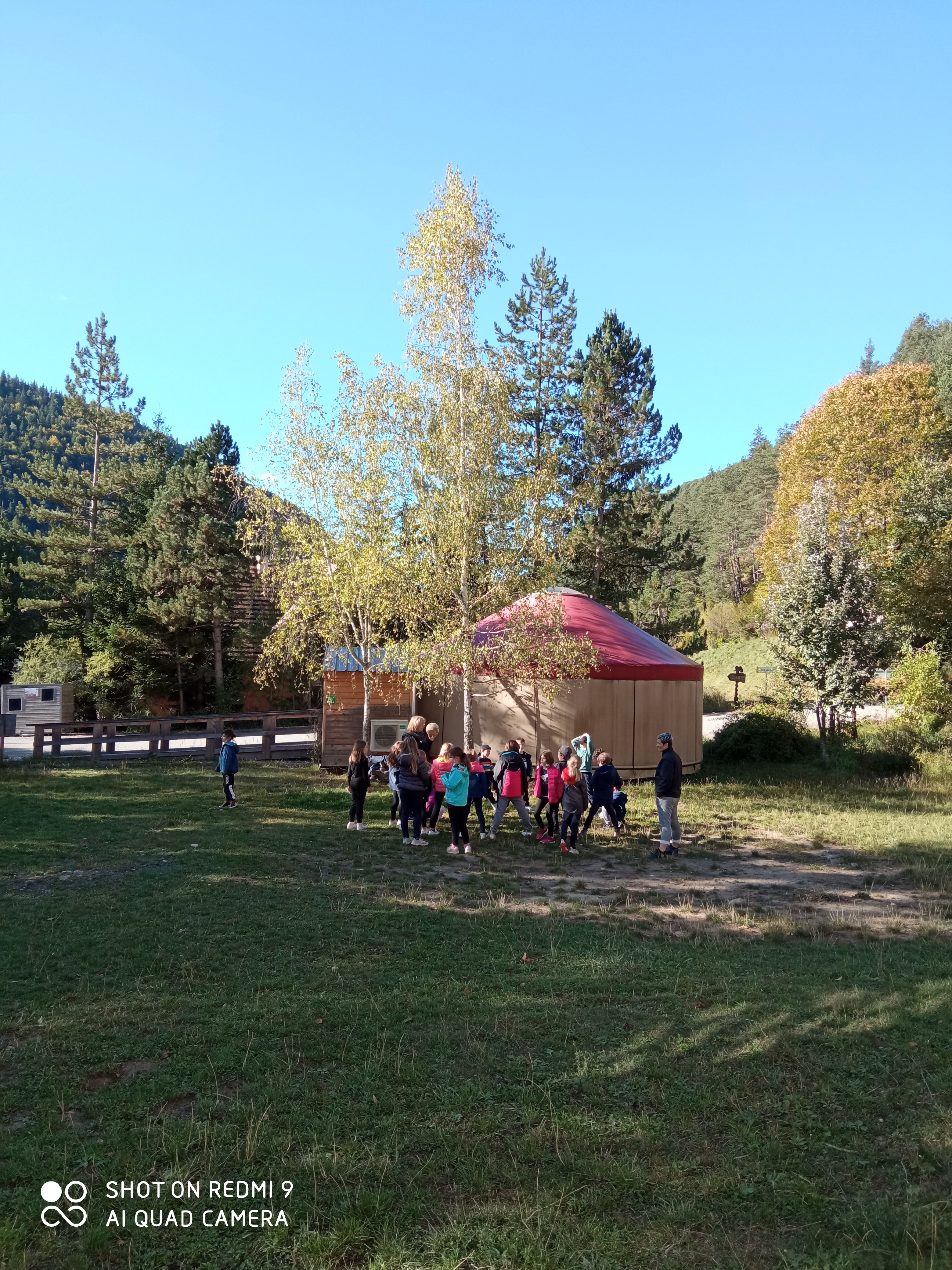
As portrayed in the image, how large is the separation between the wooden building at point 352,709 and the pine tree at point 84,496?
650 inches

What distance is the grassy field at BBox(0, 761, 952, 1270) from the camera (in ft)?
9.68

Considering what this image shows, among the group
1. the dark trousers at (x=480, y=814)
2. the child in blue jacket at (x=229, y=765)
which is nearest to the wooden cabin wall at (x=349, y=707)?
the child in blue jacket at (x=229, y=765)

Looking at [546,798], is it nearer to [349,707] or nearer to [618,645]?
[618,645]

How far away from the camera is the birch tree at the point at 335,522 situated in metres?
15.3

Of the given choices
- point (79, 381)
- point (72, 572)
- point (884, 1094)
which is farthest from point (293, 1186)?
point (79, 381)

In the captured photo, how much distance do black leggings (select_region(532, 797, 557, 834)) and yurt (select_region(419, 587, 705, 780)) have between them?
4.01 metres

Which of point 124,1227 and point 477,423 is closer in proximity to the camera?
point 124,1227

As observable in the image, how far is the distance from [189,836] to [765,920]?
691 cm

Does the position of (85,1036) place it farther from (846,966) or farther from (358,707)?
(358,707)

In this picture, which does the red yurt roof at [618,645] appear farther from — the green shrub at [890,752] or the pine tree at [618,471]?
the pine tree at [618,471]

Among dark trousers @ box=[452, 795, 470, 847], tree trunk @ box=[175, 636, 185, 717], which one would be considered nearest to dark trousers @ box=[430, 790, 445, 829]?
dark trousers @ box=[452, 795, 470, 847]

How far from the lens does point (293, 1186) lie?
10.5 feet

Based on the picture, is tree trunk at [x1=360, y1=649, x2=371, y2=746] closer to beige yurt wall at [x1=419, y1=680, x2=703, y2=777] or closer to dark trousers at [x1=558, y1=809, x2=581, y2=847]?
beige yurt wall at [x1=419, y1=680, x2=703, y2=777]

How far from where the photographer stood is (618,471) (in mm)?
26078
